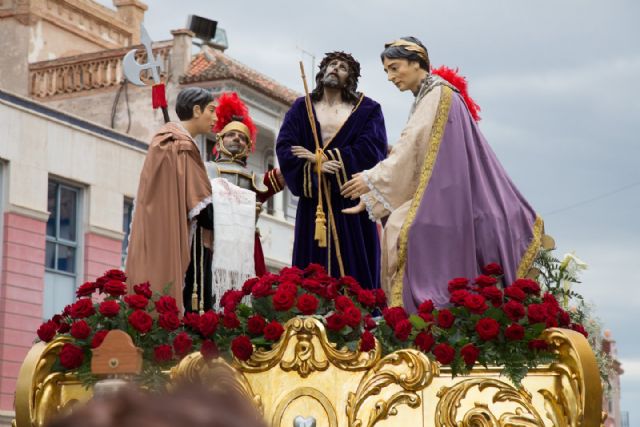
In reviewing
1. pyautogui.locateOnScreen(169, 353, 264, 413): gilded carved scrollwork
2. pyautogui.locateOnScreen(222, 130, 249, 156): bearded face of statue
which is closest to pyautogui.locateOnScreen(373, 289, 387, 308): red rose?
pyautogui.locateOnScreen(169, 353, 264, 413): gilded carved scrollwork

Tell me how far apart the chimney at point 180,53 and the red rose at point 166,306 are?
70.8ft

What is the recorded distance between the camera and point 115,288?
246 inches

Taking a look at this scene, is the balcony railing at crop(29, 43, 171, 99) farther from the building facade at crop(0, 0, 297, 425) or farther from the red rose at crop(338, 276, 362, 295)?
the red rose at crop(338, 276, 362, 295)

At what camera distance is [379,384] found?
5559 millimetres

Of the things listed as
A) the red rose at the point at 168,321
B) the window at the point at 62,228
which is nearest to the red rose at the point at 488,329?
the red rose at the point at 168,321

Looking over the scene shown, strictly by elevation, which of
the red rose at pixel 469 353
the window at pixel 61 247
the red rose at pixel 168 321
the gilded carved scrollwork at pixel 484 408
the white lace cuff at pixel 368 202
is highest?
the window at pixel 61 247

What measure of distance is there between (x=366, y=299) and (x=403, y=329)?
358 mm

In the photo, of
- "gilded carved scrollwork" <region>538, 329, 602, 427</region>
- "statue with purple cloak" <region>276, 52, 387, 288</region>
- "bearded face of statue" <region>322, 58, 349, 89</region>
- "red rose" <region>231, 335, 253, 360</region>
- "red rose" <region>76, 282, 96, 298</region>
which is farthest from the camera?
"bearded face of statue" <region>322, 58, 349, 89</region>

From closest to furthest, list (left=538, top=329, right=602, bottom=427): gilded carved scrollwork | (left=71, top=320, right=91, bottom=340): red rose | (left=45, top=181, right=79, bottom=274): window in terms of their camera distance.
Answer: (left=538, top=329, right=602, bottom=427): gilded carved scrollwork < (left=71, top=320, right=91, bottom=340): red rose < (left=45, top=181, right=79, bottom=274): window

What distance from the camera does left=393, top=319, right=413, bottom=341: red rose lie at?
18.4ft

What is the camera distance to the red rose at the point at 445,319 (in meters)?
5.56

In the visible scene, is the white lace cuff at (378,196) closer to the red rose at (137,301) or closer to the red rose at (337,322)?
the red rose at (337,322)

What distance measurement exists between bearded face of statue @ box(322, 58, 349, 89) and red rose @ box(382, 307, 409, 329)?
2.23m

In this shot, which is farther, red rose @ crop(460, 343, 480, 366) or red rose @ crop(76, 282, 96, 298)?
red rose @ crop(76, 282, 96, 298)
